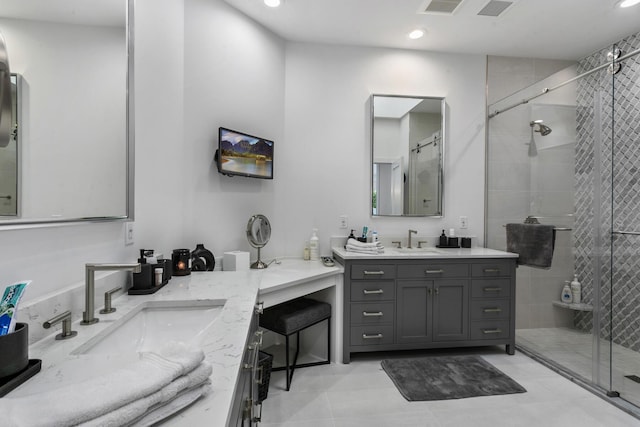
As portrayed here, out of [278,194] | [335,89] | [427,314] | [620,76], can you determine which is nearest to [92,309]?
[278,194]

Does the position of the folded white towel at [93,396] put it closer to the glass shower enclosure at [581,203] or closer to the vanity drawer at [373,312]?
the vanity drawer at [373,312]

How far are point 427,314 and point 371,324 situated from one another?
457 millimetres

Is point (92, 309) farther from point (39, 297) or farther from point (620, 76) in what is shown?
point (620, 76)

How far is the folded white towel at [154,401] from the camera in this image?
0.45m

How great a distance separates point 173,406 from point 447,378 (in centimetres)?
213

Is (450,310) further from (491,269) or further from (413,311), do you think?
(491,269)

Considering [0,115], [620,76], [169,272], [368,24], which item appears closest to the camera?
[0,115]

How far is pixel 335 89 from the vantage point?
2.83m

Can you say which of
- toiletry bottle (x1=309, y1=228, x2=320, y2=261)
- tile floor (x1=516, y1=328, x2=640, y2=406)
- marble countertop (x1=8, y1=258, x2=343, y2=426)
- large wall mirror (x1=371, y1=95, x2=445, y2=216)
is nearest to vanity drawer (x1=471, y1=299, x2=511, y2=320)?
tile floor (x1=516, y1=328, x2=640, y2=406)

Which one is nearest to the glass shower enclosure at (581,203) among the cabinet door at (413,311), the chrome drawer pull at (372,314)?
the cabinet door at (413,311)

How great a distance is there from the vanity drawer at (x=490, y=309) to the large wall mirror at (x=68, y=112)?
251 cm

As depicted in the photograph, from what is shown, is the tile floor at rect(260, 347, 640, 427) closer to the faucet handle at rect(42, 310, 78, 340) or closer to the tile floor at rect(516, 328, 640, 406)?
the tile floor at rect(516, 328, 640, 406)

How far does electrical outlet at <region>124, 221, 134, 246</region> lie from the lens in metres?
1.44

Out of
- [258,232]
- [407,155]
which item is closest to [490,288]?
[407,155]
